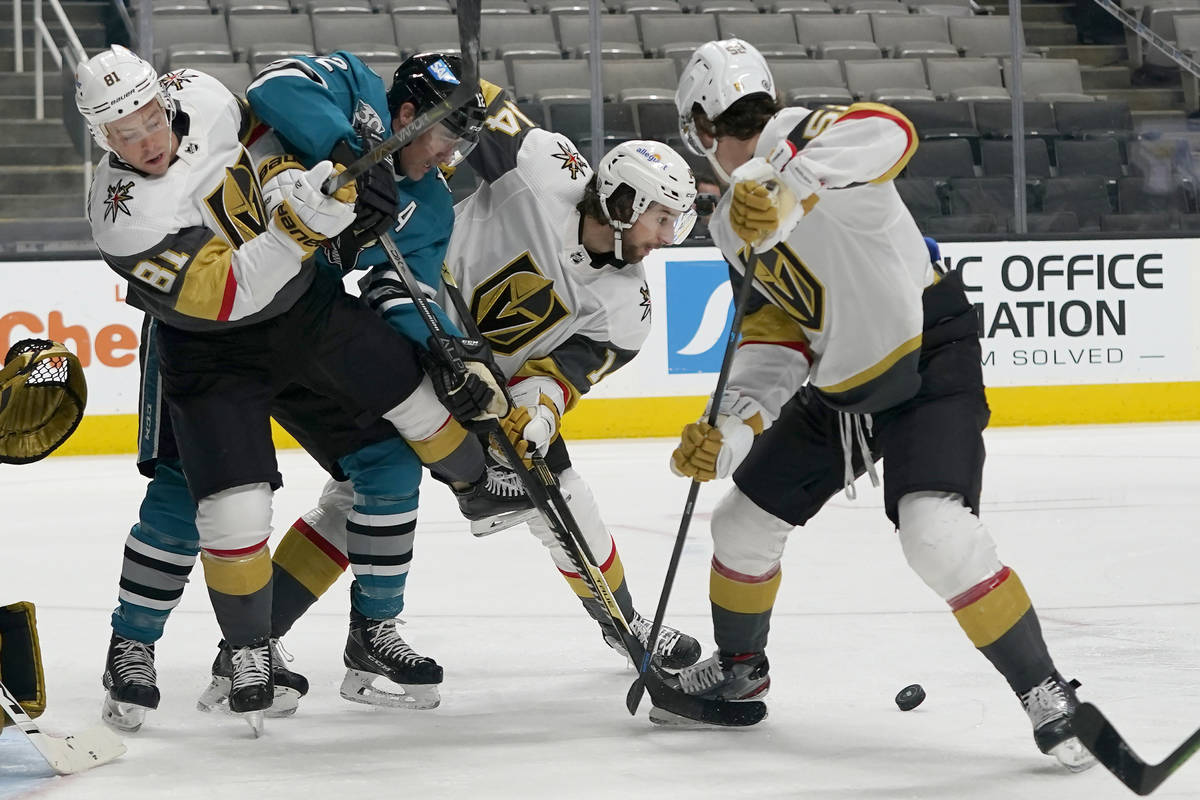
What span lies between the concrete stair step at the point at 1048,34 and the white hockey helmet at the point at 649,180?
4.55 meters

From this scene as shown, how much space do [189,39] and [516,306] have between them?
3845 millimetres

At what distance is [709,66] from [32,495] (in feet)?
11.2

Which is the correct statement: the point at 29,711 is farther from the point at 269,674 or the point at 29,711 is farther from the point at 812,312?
the point at 812,312

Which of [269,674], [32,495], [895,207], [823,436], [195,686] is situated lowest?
[32,495]

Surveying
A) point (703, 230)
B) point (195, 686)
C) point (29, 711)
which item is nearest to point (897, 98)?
point (703, 230)

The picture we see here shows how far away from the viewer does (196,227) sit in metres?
2.26

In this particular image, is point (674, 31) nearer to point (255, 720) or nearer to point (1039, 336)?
point (1039, 336)

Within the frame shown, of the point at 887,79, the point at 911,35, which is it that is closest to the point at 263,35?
the point at 887,79

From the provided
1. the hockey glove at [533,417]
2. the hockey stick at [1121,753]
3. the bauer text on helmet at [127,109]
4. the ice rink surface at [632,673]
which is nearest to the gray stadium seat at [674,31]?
the ice rink surface at [632,673]

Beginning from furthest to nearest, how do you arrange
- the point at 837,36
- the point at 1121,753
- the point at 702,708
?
the point at 837,36 → the point at 702,708 → the point at 1121,753

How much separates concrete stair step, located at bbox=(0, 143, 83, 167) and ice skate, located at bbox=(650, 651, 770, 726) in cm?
404

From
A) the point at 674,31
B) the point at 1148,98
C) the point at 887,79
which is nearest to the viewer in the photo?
the point at 1148,98

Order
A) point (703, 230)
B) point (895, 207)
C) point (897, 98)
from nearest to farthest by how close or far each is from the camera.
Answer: point (895, 207)
point (703, 230)
point (897, 98)

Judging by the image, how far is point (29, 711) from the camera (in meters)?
2.19
